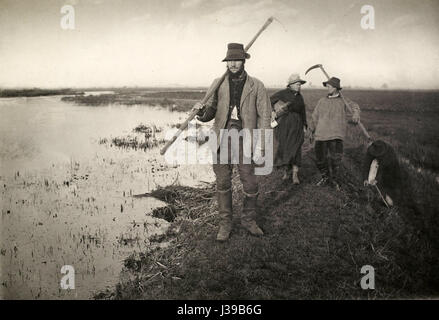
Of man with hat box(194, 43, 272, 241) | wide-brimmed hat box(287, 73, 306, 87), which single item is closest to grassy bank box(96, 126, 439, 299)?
man with hat box(194, 43, 272, 241)

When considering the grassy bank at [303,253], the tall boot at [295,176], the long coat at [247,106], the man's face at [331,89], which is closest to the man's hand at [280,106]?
the man's face at [331,89]

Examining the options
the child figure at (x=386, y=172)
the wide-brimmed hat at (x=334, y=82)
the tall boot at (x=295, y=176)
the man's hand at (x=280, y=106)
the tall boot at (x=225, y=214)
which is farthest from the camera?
the tall boot at (x=295, y=176)

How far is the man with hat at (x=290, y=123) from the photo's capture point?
19.6ft

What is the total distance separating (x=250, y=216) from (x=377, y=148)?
254cm

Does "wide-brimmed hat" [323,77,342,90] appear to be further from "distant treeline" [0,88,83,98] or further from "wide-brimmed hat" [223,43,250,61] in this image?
"distant treeline" [0,88,83,98]

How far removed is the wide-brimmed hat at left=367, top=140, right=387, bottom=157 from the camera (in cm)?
515

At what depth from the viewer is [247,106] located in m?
4.21

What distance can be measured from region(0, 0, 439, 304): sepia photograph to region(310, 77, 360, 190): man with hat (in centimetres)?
3

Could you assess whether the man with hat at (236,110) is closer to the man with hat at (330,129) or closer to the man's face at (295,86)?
the man's face at (295,86)

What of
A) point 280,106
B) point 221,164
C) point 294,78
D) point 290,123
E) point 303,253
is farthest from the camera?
point 290,123

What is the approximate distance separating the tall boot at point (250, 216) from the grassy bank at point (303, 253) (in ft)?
0.43

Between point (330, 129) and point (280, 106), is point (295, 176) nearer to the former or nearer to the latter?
point (330, 129)

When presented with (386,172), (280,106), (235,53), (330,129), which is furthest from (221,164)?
(386,172)
